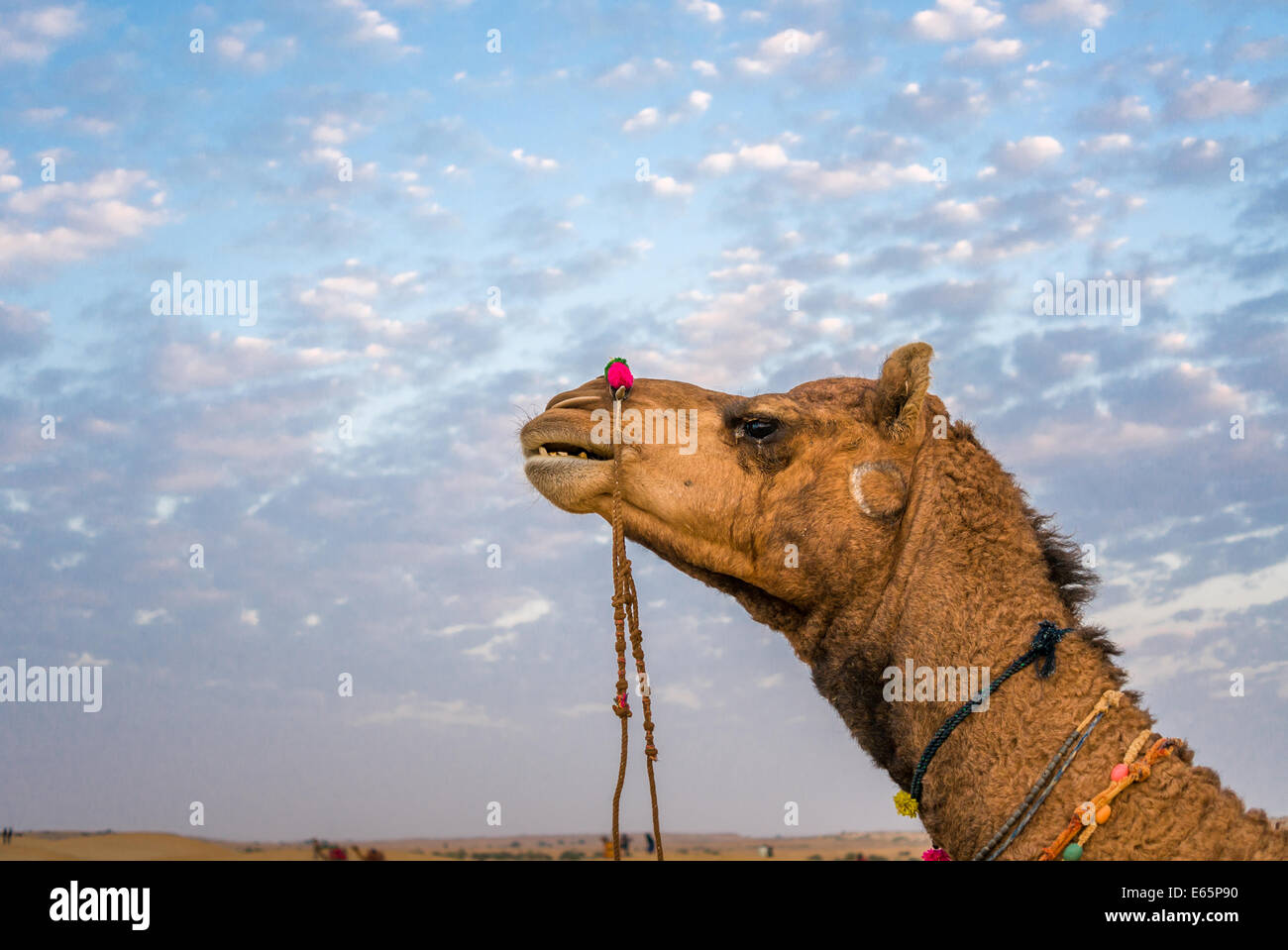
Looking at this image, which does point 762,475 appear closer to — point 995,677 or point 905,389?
point 905,389

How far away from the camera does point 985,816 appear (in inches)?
229

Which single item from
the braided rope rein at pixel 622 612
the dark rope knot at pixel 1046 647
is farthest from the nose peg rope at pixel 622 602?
the dark rope knot at pixel 1046 647

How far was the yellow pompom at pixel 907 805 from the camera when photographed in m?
6.21

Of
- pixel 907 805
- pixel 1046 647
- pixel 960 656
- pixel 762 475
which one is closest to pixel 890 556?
pixel 960 656

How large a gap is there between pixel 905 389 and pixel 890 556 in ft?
3.25

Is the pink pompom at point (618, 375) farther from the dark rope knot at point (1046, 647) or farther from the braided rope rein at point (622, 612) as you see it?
the dark rope knot at point (1046, 647)

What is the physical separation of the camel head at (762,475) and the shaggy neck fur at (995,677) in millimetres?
192

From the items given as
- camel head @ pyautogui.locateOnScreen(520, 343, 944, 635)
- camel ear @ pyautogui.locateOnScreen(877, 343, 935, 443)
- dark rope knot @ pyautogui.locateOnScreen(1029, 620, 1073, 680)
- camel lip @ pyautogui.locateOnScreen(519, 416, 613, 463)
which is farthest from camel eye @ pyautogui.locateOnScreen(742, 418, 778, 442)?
dark rope knot @ pyautogui.locateOnScreen(1029, 620, 1073, 680)

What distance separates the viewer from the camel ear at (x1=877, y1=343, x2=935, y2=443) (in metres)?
6.56

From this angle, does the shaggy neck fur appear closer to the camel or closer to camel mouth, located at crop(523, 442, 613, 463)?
the camel

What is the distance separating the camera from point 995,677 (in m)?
6.02
